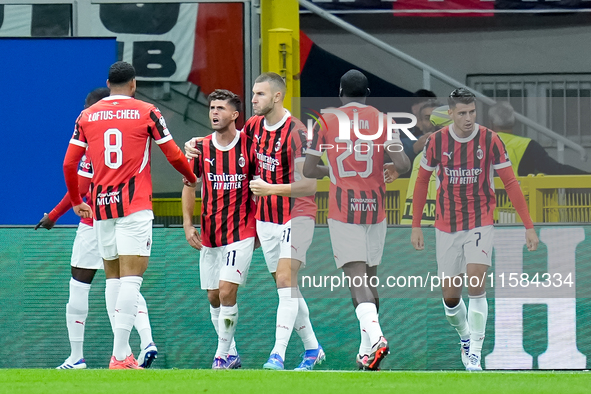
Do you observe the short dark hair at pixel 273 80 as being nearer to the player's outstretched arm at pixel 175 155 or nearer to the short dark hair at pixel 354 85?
the short dark hair at pixel 354 85

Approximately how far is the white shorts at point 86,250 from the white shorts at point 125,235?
54 centimetres

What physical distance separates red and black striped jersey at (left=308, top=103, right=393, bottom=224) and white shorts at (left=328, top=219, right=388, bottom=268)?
5 cm

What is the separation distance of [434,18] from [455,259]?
4.77 meters

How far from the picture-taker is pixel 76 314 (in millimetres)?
7301

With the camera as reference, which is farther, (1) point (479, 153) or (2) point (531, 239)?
(2) point (531, 239)

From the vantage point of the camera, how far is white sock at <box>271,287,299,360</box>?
682cm

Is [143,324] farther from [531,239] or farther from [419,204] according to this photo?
[531,239]

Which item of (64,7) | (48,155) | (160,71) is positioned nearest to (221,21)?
(160,71)

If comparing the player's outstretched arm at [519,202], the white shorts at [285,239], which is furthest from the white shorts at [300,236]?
the player's outstretched arm at [519,202]

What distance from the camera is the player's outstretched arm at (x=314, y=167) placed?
21.9ft

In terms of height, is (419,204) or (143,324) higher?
(419,204)

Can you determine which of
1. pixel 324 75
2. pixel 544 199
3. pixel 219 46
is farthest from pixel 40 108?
pixel 544 199

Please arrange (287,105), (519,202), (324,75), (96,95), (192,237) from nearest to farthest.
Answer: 1. (519,202)
2. (192,237)
3. (96,95)
4. (287,105)
5. (324,75)

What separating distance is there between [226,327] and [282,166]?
111 centimetres
